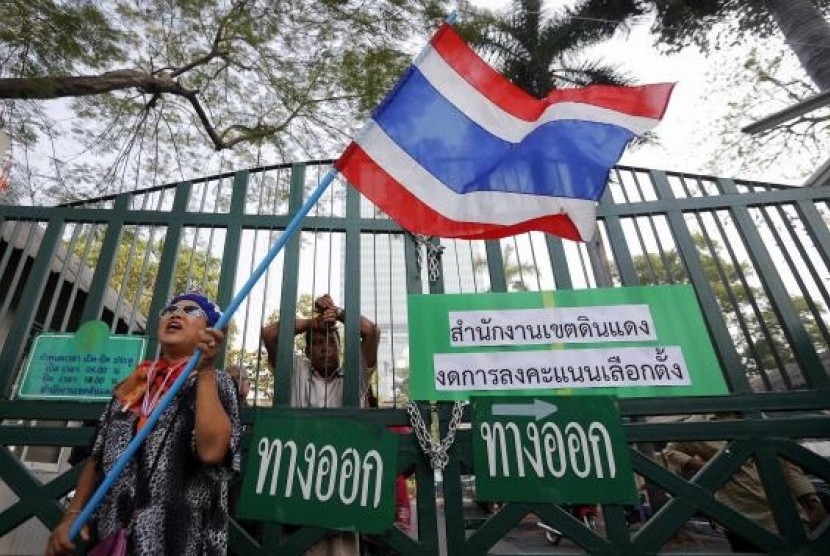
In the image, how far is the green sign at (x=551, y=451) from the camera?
7.18 ft

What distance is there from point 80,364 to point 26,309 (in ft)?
1.92

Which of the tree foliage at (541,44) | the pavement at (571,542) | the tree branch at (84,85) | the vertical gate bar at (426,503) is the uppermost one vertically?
the tree foliage at (541,44)

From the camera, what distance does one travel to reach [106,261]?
9.47 feet

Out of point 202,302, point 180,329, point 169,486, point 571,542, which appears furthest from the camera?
point 571,542

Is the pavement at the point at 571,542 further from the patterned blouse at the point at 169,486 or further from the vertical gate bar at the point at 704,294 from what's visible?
the patterned blouse at the point at 169,486

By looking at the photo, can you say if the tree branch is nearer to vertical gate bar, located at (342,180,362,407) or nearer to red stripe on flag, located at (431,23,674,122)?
vertical gate bar, located at (342,180,362,407)

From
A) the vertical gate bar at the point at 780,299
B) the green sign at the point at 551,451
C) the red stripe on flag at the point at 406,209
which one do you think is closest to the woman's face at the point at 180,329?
the red stripe on flag at the point at 406,209

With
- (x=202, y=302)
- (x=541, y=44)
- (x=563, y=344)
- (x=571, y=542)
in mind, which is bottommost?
(x=571, y=542)

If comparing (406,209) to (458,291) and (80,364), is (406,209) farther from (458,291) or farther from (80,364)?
(80,364)

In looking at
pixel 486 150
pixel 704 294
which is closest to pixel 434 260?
pixel 486 150

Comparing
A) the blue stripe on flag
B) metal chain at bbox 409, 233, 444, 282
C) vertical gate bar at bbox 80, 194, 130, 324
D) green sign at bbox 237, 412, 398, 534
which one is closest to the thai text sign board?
metal chain at bbox 409, 233, 444, 282

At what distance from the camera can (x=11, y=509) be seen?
7.56 feet

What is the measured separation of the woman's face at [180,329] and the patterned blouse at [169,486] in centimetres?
21

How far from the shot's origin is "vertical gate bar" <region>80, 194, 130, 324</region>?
2.77m
